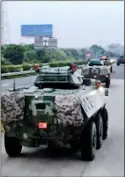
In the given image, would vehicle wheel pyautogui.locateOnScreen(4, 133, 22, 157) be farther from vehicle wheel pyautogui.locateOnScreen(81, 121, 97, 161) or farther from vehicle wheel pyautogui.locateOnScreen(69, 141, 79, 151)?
vehicle wheel pyautogui.locateOnScreen(81, 121, 97, 161)

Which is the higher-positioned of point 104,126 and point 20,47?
point 20,47

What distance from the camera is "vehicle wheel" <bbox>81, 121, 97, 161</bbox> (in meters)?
6.36

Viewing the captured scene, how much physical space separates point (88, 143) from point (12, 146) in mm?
1249

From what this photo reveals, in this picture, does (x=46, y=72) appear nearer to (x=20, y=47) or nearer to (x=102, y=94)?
(x=102, y=94)

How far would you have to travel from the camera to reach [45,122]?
20.0 ft

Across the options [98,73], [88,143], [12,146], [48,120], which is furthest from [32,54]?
[48,120]

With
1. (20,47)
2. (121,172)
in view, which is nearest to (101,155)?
(121,172)

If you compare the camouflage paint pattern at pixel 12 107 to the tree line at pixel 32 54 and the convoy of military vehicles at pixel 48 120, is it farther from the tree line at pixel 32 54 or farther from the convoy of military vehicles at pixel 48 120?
the tree line at pixel 32 54

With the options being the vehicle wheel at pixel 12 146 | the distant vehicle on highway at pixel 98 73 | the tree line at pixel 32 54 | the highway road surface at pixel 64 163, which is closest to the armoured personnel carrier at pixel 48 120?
the vehicle wheel at pixel 12 146

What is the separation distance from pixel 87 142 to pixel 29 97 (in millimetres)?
1130

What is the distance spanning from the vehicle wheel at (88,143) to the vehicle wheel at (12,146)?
1.04 m

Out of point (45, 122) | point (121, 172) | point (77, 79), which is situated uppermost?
point (77, 79)

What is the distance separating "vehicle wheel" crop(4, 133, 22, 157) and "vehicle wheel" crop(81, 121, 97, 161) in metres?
1.04

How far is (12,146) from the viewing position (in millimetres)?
6680
